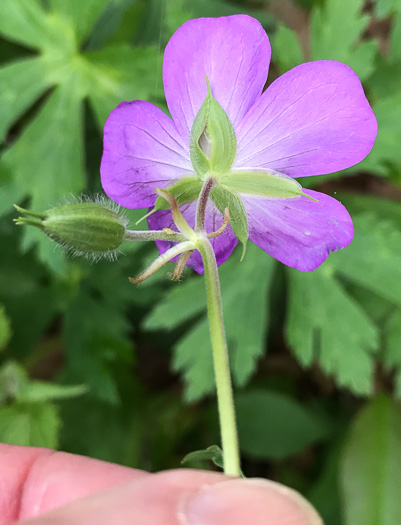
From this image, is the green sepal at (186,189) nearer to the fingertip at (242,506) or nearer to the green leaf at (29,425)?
the fingertip at (242,506)

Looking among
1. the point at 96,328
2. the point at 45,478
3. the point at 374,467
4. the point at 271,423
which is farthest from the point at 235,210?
the point at 271,423

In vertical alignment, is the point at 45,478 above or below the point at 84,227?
below

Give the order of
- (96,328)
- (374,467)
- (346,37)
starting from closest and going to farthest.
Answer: (346,37), (374,467), (96,328)

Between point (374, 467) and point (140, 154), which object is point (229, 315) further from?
point (140, 154)

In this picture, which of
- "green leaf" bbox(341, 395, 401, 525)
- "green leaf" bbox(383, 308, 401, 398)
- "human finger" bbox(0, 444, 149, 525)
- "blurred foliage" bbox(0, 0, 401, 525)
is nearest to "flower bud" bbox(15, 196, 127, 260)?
"human finger" bbox(0, 444, 149, 525)

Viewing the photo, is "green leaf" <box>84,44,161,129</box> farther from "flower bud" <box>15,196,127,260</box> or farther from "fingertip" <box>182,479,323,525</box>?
"fingertip" <box>182,479,323,525</box>

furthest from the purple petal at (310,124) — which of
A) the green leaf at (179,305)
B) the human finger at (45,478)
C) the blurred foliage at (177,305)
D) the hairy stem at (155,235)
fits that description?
the green leaf at (179,305)
